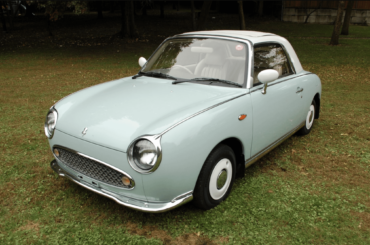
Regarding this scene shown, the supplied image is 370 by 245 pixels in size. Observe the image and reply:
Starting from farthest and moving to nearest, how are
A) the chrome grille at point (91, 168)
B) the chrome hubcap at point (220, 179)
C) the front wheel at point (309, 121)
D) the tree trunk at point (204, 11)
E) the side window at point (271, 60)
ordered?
the tree trunk at point (204, 11), the front wheel at point (309, 121), the side window at point (271, 60), the chrome hubcap at point (220, 179), the chrome grille at point (91, 168)

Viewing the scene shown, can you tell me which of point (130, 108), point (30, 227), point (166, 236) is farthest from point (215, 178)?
point (30, 227)

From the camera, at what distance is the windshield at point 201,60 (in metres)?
3.56

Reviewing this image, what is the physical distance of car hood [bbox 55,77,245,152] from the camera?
2.65 meters

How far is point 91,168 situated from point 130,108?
25.6 inches

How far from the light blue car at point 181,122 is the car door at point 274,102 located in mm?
13

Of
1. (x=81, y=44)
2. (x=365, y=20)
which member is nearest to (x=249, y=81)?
(x=81, y=44)

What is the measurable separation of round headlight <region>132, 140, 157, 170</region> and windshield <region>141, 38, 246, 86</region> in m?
1.43

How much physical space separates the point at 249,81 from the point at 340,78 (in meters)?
7.65

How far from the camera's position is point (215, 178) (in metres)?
2.98

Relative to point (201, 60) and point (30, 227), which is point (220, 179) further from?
point (30, 227)

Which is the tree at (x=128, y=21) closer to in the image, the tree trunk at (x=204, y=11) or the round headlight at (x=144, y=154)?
the tree trunk at (x=204, y=11)

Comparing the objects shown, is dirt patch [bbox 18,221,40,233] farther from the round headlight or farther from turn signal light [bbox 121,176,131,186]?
the round headlight

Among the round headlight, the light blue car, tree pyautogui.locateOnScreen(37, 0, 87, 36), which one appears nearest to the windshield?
the light blue car

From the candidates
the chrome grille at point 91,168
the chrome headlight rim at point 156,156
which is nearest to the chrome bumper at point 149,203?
the chrome grille at point 91,168
